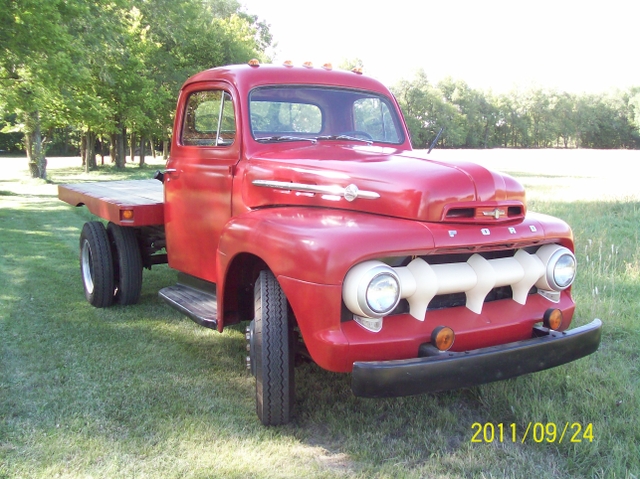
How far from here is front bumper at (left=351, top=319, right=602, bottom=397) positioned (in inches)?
103

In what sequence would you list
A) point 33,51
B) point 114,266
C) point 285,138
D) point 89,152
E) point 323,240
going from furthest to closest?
point 89,152 < point 33,51 < point 114,266 < point 285,138 < point 323,240

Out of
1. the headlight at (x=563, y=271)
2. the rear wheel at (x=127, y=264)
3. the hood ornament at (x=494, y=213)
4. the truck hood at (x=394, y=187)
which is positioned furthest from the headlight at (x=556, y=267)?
the rear wheel at (x=127, y=264)

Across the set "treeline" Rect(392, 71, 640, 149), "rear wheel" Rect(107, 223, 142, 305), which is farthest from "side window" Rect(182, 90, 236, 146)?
"treeline" Rect(392, 71, 640, 149)

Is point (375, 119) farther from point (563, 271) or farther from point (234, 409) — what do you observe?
point (234, 409)

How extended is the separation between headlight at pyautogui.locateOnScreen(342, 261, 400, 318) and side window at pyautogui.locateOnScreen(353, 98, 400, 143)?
1.88m

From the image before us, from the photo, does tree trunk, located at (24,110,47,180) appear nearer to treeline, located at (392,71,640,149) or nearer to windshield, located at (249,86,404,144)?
windshield, located at (249,86,404,144)

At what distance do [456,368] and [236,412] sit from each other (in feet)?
4.55

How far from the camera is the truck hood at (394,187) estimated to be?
301 centimetres

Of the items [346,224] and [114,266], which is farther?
[114,266]

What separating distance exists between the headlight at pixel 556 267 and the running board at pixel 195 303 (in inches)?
77.0

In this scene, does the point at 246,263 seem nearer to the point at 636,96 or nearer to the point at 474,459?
the point at 474,459

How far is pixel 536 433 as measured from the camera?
312cm

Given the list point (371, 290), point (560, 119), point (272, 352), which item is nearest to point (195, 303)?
point (272, 352)

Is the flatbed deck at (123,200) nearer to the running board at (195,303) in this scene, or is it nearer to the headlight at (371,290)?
the running board at (195,303)
